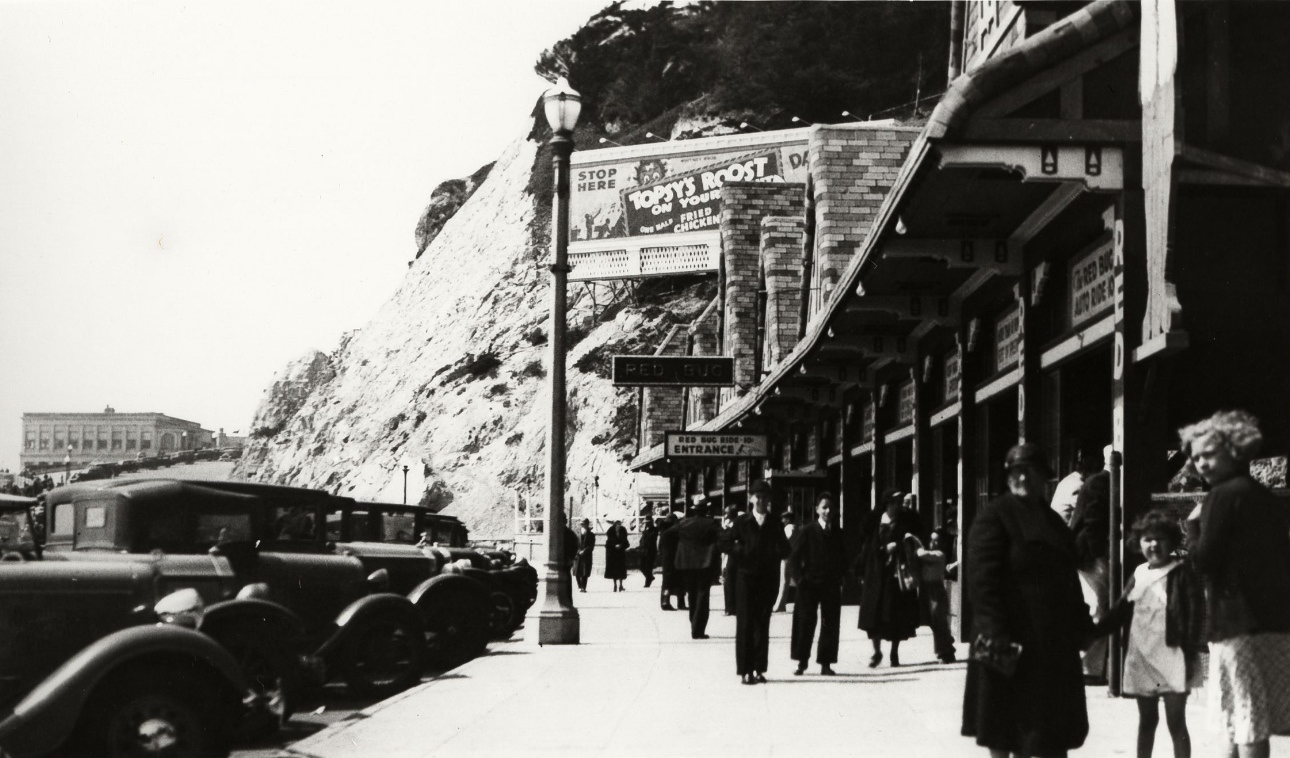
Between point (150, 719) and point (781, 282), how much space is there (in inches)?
1085

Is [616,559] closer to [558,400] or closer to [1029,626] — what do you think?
[558,400]

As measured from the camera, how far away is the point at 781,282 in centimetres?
3534

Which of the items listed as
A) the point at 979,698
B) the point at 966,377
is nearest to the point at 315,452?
the point at 966,377

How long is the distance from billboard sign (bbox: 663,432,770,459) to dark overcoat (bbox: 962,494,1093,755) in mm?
20702

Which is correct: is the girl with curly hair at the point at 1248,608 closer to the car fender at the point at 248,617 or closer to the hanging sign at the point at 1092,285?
the hanging sign at the point at 1092,285

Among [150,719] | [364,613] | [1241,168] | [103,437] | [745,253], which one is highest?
[745,253]

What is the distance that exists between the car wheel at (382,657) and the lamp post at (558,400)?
4155 millimetres

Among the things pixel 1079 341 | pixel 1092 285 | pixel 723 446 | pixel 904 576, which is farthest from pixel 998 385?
pixel 723 446

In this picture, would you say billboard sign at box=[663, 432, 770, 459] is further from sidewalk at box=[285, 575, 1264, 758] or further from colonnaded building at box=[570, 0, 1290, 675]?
sidewalk at box=[285, 575, 1264, 758]

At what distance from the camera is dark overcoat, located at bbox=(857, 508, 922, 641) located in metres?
14.9

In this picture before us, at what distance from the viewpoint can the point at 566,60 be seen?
10056cm

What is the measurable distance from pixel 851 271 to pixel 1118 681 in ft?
19.1

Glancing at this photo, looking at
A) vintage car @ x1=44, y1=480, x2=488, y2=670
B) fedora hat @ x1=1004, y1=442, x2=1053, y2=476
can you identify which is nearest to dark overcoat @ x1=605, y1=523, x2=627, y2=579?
vintage car @ x1=44, y1=480, x2=488, y2=670

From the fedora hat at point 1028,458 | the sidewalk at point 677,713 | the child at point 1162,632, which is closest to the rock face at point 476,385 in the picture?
the sidewalk at point 677,713
